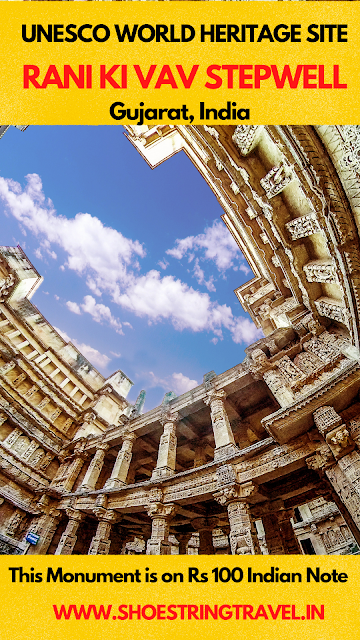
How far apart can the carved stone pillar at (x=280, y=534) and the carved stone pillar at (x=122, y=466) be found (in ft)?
Result: 23.0

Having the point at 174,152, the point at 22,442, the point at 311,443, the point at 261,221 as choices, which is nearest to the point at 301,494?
the point at 311,443

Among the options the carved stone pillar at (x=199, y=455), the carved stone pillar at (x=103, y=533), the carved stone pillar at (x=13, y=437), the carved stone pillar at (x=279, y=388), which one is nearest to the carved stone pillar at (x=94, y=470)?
the carved stone pillar at (x=103, y=533)

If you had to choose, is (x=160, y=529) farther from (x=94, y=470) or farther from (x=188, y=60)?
(x=188, y=60)

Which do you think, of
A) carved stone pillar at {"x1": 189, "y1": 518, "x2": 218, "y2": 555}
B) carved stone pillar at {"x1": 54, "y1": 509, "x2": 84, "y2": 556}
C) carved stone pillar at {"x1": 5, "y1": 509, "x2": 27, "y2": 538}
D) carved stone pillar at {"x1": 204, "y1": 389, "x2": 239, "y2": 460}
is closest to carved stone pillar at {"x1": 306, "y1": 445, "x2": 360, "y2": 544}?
carved stone pillar at {"x1": 204, "y1": 389, "x2": 239, "y2": 460}

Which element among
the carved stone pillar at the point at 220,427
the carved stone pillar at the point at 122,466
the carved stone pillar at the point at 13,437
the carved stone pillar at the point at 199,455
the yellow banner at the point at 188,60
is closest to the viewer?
the yellow banner at the point at 188,60

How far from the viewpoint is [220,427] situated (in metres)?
11.4

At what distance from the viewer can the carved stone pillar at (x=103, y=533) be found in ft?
36.9

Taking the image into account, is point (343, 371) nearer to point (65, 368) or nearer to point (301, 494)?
point (301, 494)

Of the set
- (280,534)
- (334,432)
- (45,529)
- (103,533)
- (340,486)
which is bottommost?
(340,486)

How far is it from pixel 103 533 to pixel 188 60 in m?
16.4

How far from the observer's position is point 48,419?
20.0 metres

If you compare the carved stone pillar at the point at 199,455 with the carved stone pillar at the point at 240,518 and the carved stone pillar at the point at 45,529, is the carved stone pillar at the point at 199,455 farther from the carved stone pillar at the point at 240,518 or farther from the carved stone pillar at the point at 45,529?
the carved stone pillar at the point at 45,529

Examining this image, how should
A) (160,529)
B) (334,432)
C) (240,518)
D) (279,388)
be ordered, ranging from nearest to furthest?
(334,432) → (240,518) → (160,529) → (279,388)
